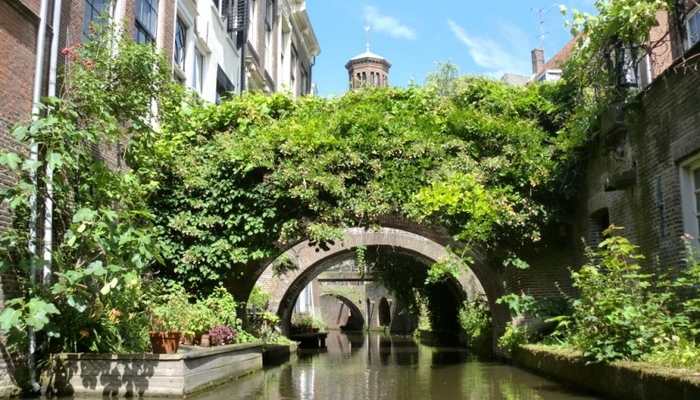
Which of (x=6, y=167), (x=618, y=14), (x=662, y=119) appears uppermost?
(x=618, y=14)

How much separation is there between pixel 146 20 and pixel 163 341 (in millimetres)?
6970

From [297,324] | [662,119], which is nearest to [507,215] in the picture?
[662,119]

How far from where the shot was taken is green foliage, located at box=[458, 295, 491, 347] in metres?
17.0

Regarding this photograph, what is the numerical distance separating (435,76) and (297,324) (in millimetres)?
13779

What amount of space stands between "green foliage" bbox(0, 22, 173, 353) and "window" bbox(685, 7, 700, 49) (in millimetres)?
7917

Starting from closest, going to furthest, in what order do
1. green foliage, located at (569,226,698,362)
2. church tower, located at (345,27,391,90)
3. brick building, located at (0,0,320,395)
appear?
green foliage, located at (569,226,698,362) < brick building, located at (0,0,320,395) < church tower, located at (345,27,391,90)

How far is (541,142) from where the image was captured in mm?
11922

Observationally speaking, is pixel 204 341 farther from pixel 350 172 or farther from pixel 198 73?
pixel 198 73

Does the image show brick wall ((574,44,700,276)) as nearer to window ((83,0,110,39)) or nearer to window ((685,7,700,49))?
window ((685,7,700,49))

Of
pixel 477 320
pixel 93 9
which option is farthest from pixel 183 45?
pixel 477 320

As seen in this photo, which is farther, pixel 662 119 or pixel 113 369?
pixel 662 119

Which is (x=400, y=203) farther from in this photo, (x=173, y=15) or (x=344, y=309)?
(x=344, y=309)

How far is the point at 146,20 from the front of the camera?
12594mm

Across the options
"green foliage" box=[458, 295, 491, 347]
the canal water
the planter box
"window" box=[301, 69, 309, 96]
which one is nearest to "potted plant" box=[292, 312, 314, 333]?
"green foliage" box=[458, 295, 491, 347]
